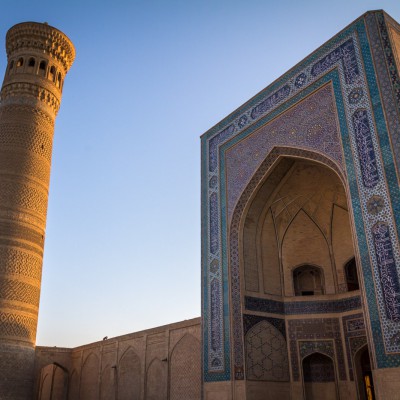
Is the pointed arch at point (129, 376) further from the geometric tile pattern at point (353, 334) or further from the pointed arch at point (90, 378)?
the geometric tile pattern at point (353, 334)

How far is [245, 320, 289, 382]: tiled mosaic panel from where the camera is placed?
243 inches

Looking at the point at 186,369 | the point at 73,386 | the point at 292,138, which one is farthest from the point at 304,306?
the point at 73,386

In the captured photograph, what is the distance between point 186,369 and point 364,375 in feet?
10.5

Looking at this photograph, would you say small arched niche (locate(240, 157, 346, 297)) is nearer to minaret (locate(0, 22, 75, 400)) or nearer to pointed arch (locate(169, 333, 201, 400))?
pointed arch (locate(169, 333, 201, 400))

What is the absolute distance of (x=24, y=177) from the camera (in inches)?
406

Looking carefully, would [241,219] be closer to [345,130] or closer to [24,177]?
[345,130]

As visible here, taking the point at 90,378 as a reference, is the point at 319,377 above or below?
below

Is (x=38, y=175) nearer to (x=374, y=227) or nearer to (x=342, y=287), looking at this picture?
(x=342, y=287)

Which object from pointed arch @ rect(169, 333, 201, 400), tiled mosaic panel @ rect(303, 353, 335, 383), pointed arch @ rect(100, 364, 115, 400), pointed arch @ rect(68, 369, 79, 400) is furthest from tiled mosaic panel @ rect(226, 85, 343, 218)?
pointed arch @ rect(68, 369, 79, 400)

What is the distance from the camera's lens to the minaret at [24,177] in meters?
9.26

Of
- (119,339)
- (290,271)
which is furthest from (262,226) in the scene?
(119,339)

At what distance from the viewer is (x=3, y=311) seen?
30.1 ft

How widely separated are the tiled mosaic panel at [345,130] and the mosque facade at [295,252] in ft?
0.05

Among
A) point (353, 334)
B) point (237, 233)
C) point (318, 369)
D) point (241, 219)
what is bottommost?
point (318, 369)
